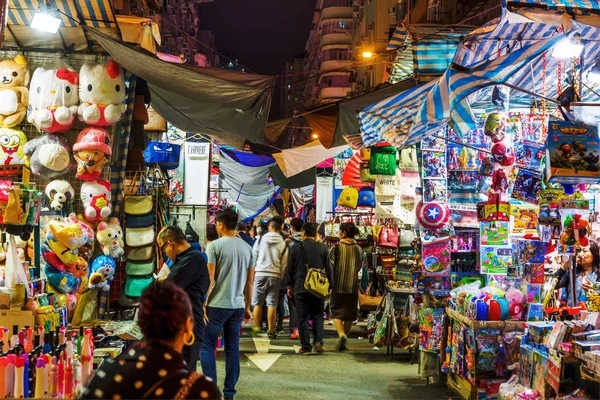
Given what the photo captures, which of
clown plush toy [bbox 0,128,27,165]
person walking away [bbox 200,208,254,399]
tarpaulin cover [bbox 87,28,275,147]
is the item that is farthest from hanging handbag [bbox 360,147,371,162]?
clown plush toy [bbox 0,128,27,165]

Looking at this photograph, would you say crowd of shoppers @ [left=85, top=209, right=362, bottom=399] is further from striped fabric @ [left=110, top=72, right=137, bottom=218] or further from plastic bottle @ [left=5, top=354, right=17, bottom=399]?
striped fabric @ [left=110, top=72, right=137, bottom=218]

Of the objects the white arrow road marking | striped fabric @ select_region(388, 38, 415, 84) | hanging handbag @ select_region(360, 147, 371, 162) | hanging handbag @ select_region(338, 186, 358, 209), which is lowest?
the white arrow road marking

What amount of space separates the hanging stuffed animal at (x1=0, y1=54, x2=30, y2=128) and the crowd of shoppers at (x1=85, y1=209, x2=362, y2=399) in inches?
108

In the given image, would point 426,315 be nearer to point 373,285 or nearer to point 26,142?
point 373,285

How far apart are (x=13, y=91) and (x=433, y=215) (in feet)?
18.6

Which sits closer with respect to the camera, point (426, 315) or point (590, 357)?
point (590, 357)

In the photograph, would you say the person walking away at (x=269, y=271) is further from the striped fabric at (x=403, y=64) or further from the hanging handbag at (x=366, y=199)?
the hanging handbag at (x=366, y=199)

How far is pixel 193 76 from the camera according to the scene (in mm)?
8945

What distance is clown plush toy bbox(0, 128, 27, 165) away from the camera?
946 cm

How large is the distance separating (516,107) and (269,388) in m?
4.95

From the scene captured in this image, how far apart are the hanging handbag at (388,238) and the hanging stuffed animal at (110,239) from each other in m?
5.34

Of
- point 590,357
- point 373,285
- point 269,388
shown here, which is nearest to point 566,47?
point 590,357

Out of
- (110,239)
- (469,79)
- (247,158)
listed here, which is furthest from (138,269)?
(247,158)

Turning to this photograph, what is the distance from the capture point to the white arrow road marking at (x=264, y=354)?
34.8 feet
